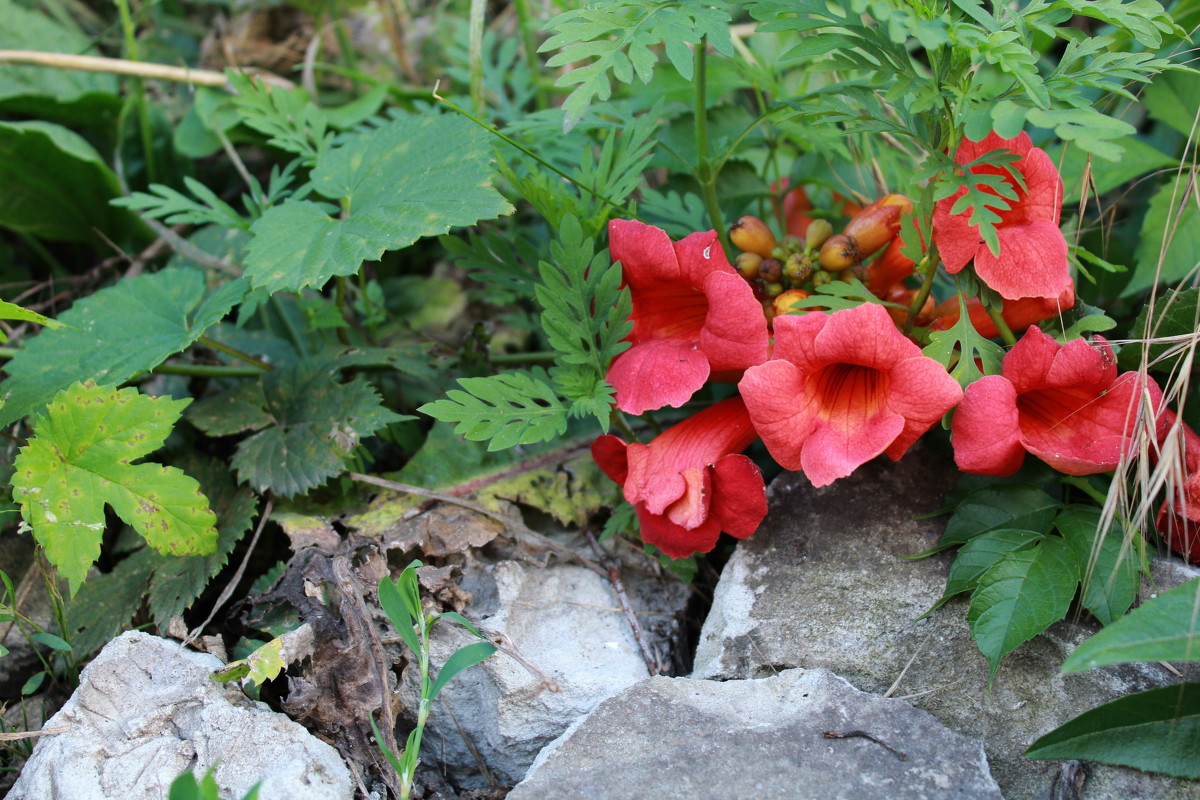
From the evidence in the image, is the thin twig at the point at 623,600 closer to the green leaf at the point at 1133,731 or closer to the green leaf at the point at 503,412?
the green leaf at the point at 503,412

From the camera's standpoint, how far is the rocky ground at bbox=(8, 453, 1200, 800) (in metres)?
1.53

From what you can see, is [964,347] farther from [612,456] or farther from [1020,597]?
[612,456]

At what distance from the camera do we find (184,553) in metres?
1.87

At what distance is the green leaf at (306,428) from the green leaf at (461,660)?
652 millimetres

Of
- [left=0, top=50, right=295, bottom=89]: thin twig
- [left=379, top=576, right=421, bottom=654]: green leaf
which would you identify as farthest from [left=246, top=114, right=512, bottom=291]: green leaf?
[left=0, top=50, right=295, bottom=89]: thin twig

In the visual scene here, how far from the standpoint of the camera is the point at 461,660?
1553 mm

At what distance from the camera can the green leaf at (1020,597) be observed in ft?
5.21

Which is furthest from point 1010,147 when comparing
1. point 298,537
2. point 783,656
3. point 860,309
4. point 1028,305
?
point 298,537

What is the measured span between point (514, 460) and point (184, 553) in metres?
0.84

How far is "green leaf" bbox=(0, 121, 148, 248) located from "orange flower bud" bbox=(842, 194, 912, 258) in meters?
2.43

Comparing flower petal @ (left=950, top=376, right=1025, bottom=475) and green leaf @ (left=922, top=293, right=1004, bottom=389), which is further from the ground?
green leaf @ (left=922, top=293, right=1004, bottom=389)

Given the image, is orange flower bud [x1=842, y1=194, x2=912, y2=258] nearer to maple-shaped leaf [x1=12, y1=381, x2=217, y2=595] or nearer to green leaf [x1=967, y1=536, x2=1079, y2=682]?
green leaf [x1=967, y1=536, x2=1079, y2=682]

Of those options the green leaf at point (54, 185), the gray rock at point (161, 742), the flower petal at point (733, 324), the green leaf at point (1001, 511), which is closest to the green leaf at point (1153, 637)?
the green leaf at point (1001, 511)

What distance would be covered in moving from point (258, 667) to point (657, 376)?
39.4 inches
